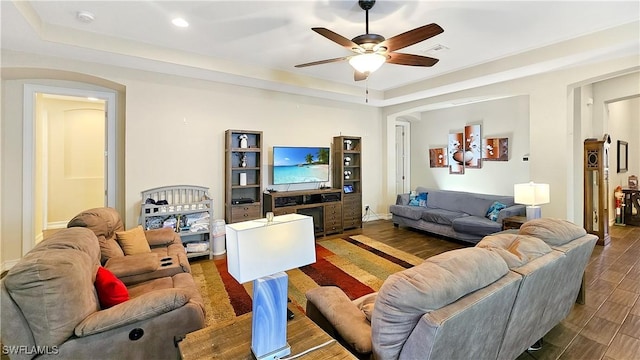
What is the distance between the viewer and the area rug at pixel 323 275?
9.70 ft

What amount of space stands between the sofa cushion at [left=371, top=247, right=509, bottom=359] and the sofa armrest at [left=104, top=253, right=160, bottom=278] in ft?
6.68

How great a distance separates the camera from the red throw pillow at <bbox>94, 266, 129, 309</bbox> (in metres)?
1.85

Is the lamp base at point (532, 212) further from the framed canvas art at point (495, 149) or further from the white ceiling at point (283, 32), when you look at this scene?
the framed canvas art at point (495, 149)

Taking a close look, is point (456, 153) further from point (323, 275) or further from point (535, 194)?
point (323, 275)

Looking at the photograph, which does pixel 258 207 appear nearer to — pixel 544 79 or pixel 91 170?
pixel 91 170

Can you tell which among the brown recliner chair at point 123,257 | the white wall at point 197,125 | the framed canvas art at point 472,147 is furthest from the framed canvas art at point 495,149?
the brown recliner chair at point 123,257

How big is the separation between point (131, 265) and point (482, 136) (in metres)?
6.38

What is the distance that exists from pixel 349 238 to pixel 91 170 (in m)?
5.73

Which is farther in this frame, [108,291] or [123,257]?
[123,257]

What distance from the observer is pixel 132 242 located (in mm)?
2977

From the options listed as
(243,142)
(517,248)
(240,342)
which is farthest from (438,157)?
(240,342)

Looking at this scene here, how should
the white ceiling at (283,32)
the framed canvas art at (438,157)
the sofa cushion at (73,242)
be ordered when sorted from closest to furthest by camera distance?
the sofa cushion at (73,242)
the white ceiling at (283,32)
the framed canvas art at (438,157)

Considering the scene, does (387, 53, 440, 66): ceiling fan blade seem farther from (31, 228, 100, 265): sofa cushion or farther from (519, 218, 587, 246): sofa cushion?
(31, 228, 100, 265): sofa cushion

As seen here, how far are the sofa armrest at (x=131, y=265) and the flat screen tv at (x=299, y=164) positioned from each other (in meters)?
2.80
